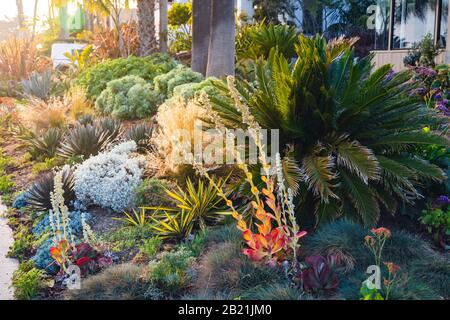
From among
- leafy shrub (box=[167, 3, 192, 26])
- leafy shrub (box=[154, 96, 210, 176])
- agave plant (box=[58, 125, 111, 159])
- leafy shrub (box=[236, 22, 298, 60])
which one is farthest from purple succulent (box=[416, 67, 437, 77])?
leafy shrub (box=[167, 3, 192, 26])

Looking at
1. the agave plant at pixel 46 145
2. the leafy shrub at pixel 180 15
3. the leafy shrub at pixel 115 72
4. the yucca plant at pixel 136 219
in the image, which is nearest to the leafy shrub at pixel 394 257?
the yucca plant at pixel 136 219

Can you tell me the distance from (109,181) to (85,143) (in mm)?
1769

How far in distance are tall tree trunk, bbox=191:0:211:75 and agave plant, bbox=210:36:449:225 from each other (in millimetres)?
7387

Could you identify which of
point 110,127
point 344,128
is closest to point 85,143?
point 110,127

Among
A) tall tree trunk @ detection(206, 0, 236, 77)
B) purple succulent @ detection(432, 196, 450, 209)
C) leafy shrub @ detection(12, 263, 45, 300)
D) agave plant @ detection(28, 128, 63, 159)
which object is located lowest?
leafy shrub @ detection(12, 263, 45, 300)

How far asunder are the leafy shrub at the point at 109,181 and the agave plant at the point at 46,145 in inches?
75.9

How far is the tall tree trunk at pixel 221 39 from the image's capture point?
11.5 metres

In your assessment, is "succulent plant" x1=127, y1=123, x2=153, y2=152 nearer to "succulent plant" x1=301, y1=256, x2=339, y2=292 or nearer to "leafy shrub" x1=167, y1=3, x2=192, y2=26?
"succulent plant" x1=301, y1=256, x2=339, y2=292

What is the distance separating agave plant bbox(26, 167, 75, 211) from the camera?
6598mm

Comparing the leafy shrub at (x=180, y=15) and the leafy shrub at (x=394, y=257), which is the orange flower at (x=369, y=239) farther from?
the leafy shrub at (x=180, y=15)

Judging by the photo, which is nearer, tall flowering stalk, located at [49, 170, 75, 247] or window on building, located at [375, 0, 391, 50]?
tall flowering stalk, located at [49, 170, 75, 247]

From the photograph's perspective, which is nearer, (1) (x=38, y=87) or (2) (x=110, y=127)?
(2) (x=110, y=127)

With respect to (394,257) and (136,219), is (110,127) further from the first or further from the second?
(394,257)

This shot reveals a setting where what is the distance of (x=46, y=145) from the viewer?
28.6 feet
